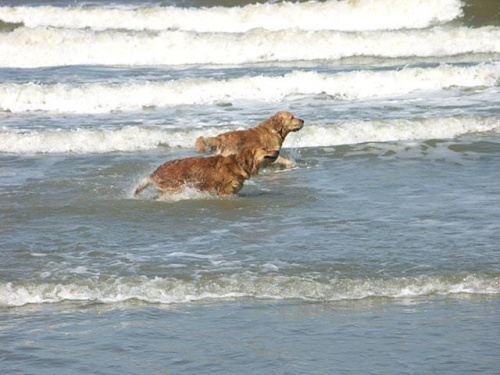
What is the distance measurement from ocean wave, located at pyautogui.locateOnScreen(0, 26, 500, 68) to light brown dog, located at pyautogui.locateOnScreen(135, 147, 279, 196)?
15.0 metres

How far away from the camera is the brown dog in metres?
13.4

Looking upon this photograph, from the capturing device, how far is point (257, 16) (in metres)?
31.9

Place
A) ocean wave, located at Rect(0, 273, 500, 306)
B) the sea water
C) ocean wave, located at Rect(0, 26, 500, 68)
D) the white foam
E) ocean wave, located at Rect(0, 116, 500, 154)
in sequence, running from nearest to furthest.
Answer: the sea water, ocean wave, located at Rect(0, 273, 500, 306), ocean wave, located at Rect(0, 116, 500, 154), the white foam, ocean wave, located at Rect(0, 26, 500, 68)

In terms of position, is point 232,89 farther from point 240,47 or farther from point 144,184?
point 144,184

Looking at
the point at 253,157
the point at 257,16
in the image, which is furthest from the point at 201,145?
the point at 257,16

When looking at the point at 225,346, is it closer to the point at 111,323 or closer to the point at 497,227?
the point at 111,323

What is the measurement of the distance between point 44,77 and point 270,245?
15.3 meters

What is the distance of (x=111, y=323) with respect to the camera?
754 cm

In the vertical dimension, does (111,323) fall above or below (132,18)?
below

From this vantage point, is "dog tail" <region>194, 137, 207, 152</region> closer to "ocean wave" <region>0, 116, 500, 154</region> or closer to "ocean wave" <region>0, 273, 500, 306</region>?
"ocean wave" <region>0, 116, 500, 154</region>

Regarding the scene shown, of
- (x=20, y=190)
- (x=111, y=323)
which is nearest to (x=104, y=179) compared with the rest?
(x=20, y=190)

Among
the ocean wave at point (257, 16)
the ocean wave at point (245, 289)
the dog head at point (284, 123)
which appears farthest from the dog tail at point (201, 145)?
the ocean wave at point (257, 16)

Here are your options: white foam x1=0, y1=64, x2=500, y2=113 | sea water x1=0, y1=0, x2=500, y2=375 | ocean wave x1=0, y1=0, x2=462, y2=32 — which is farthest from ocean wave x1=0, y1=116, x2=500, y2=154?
ocean wave x1=0, y1=0, x2=462, y2=32

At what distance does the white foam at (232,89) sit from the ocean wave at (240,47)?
527cm
